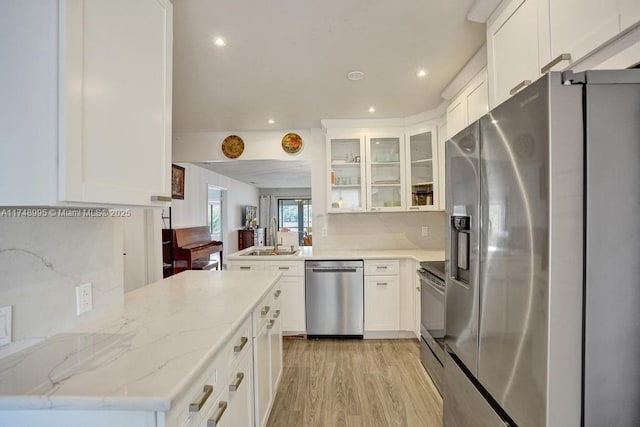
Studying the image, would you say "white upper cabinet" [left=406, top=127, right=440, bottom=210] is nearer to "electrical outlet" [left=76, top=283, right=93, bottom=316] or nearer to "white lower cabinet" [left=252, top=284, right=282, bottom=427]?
"white lower cabinet" [left=252, top=284, right=282, bottom=427]

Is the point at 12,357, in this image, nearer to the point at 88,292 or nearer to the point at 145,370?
the point at 88,292

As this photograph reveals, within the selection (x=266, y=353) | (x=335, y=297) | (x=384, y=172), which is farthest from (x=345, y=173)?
(x=266, y=353)

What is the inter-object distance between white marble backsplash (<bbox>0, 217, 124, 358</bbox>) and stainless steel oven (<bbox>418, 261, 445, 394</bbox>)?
2.04m

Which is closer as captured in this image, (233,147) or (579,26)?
(579,26)

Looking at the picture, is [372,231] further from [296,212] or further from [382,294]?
[296,212]

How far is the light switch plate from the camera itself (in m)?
0.92

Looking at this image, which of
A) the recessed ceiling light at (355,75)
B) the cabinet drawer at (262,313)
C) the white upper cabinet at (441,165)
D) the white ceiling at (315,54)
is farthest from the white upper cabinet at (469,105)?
the cabinet drawer at (262,313)

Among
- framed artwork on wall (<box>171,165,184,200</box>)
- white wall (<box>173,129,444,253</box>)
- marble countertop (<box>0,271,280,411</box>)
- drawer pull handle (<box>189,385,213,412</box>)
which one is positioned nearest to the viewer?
marble countertop (<box>0,271,280,411</box>)

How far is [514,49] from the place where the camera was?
4.74ft

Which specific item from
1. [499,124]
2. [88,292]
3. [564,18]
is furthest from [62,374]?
[564,18]

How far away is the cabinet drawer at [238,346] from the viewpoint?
46.2 inches

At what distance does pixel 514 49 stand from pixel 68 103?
1.79 m

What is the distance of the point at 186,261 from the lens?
4719 millimetres

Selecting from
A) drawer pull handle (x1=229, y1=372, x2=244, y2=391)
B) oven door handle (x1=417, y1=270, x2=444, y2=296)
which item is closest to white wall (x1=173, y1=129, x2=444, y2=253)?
oven door handle (x1=417, y1=270, x2=444, y2=296)
